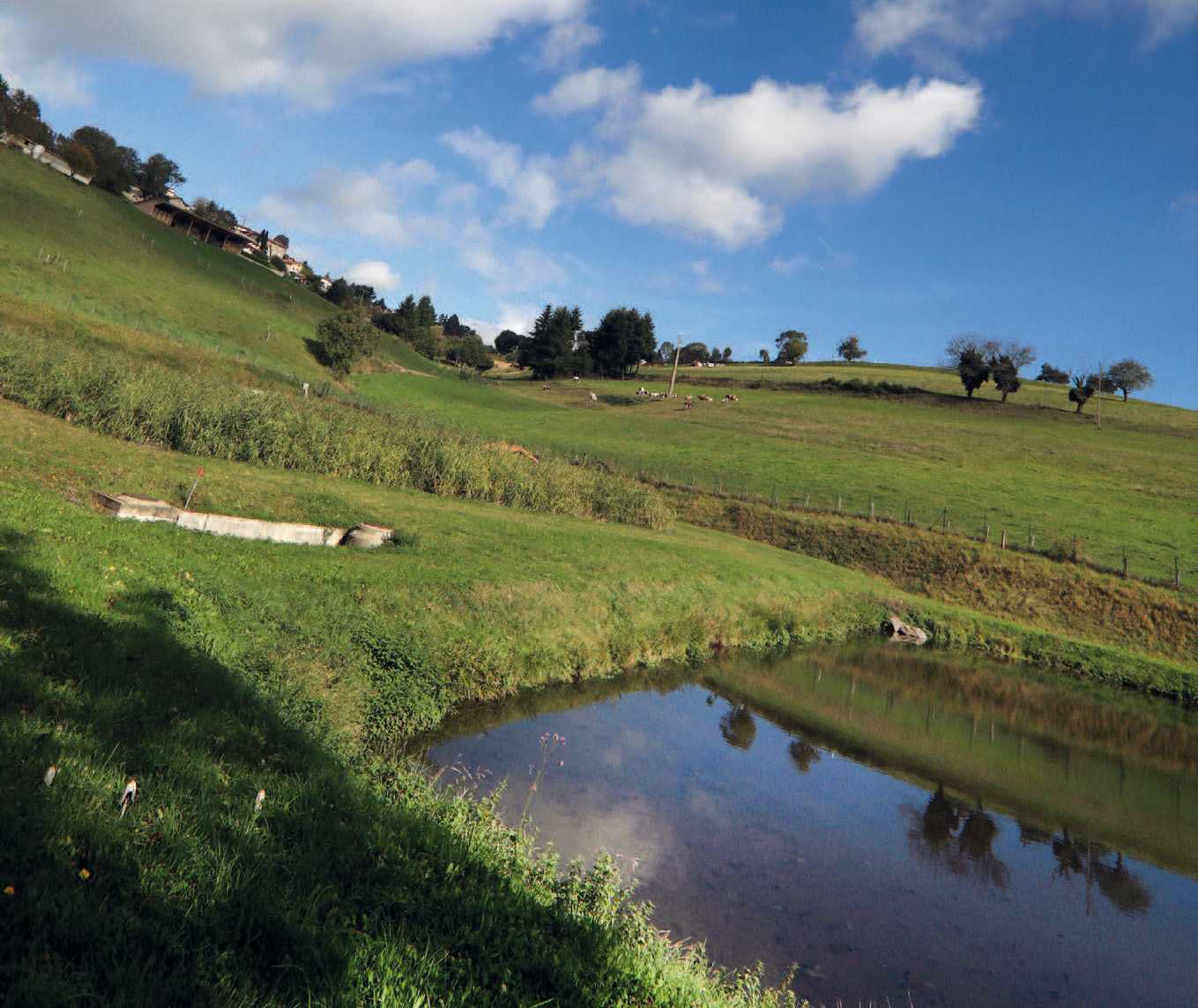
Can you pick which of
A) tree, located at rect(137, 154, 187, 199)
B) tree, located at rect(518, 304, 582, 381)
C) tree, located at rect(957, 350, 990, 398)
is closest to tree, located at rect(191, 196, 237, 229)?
tree, located at rect(137, 154, 187, 199)

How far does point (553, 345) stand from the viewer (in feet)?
394

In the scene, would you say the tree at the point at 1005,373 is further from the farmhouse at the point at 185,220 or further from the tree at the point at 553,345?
the farmhouse at the point at 185,220

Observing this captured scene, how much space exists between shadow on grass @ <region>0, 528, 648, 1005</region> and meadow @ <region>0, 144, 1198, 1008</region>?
25 mm

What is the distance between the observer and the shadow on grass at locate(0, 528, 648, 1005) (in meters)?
3.96

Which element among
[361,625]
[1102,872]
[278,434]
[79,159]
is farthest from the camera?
[79,159]

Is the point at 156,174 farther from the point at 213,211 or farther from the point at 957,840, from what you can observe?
the point at 957,840

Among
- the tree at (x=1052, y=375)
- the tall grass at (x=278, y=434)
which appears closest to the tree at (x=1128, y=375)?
the tree at (x=1052, y=375)

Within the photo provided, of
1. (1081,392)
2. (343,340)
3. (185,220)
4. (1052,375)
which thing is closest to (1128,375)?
(1081,392)

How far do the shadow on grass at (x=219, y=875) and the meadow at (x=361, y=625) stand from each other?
3 cm

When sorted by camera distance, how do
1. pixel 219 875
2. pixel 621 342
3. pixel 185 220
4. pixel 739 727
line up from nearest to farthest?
1. pixel 219 875
2. pixel 739 727
3. pixel 185 220
4. pixel 621 342

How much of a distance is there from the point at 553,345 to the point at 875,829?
114m

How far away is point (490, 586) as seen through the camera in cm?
1675

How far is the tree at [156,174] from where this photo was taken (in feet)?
414

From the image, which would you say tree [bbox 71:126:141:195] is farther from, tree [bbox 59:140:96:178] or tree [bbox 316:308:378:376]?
tree [bbox 316:308:378:376]
